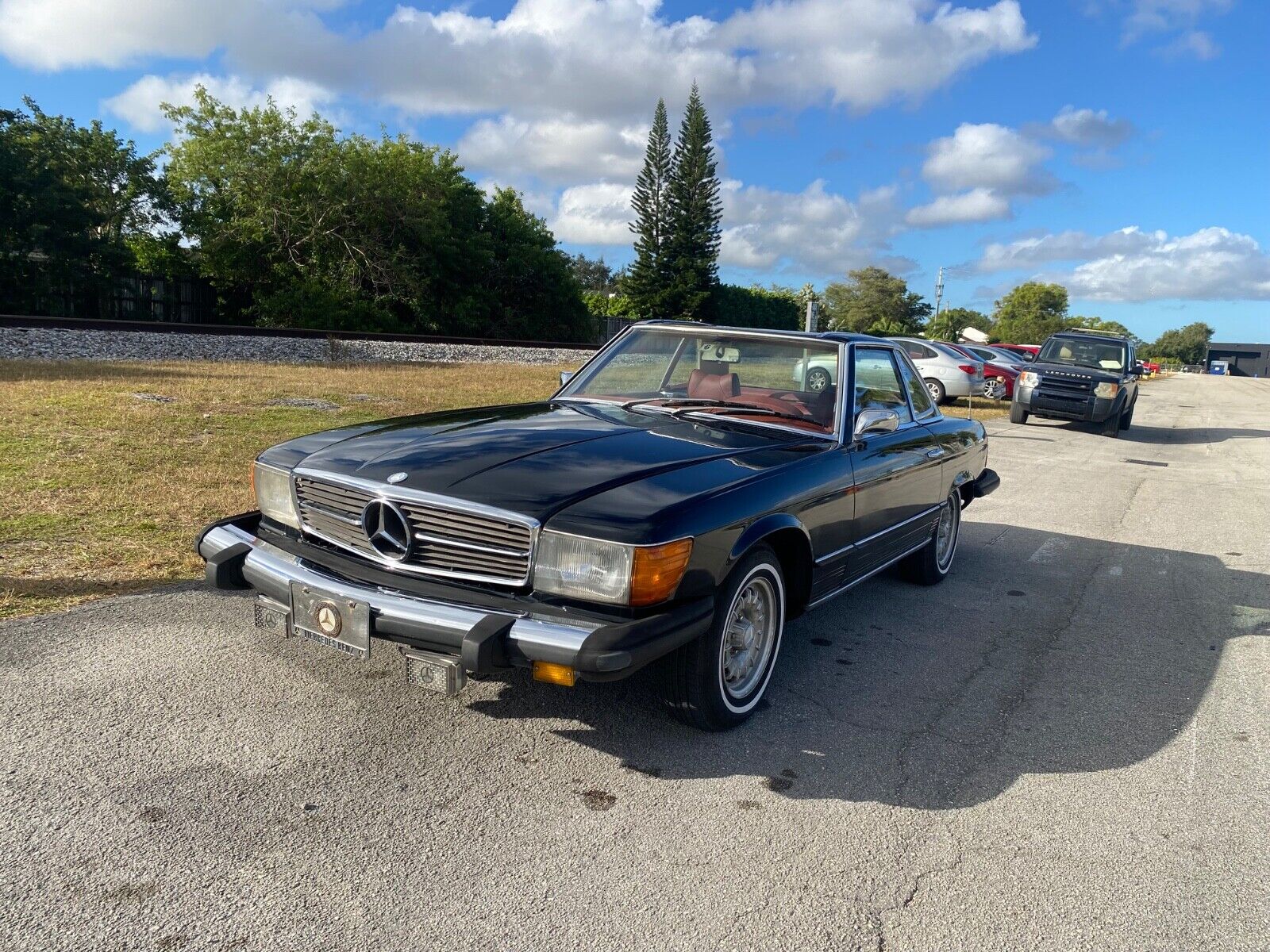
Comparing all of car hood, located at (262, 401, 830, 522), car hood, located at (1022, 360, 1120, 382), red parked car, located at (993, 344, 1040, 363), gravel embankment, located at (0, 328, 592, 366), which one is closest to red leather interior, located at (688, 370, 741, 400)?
car hood, located at (262, 401, 830, 522)

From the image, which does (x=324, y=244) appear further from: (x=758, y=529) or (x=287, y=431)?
(x=758, y=529)

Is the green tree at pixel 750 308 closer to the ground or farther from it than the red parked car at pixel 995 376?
farther from it

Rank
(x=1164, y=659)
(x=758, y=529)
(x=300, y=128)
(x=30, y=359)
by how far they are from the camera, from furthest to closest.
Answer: (x=300, y=128), (x=30, y=359), (x=1164, y=659), (x=758, y=529)

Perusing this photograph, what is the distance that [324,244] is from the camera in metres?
36.8

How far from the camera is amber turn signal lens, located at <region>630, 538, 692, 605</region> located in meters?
3.14

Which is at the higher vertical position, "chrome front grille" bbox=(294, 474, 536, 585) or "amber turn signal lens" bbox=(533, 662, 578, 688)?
"chrome front grille" bbox=(294, 474, 536, 585)

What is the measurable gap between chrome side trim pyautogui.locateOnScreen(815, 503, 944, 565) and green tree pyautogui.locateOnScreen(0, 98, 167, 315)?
103 ft

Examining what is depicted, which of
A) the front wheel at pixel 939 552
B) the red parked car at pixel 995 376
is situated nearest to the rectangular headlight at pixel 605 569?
the front wheel at pixel 939 552

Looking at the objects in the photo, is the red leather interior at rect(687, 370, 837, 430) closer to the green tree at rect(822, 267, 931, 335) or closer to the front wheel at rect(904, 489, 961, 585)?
the front wheel at rect(904, 489, 961, 585)

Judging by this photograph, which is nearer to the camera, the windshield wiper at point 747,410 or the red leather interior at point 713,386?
the windshield wiper at point 747,410

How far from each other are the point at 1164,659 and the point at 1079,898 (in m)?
2.58

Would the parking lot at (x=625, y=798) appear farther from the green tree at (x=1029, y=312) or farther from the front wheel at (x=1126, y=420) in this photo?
the green tree at (x=1029, y=312)

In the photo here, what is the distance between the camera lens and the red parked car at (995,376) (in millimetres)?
21516

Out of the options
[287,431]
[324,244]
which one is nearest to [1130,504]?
[287,431]
